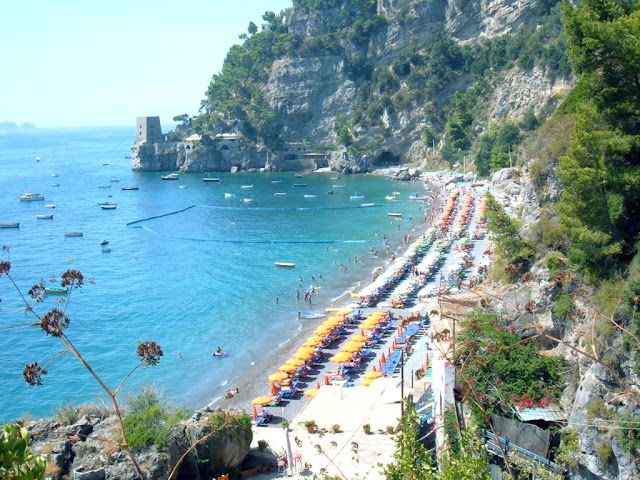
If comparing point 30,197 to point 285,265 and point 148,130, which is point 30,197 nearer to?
point 148,130

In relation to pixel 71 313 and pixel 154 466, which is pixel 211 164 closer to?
pixel 71 313

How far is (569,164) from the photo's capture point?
1638 centimetres

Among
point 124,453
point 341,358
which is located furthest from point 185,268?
point 124,453

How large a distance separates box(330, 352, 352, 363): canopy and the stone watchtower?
241 feet

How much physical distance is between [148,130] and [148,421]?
8053cm

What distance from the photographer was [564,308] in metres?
16.7

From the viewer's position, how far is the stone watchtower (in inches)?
3644

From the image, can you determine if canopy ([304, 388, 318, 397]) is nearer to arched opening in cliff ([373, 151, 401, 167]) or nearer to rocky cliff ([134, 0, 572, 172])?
rocky cliff ([134, 0, 572, 172])

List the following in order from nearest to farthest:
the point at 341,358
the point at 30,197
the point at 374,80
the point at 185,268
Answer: the point at 341,358 → the point at 185,268 → the point at 30,197 → the point at 374,80

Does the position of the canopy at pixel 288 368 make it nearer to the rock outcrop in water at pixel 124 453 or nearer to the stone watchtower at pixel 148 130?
the rock outcrop in water at pixel 124 453

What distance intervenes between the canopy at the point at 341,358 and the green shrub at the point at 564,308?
10162 mm

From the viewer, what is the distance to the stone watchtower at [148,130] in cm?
9256

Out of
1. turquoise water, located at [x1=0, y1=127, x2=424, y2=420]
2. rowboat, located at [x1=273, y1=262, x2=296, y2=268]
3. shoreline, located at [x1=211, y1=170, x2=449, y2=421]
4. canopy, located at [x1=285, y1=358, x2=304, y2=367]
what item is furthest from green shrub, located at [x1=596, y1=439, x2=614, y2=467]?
rowboat, located at [x1=273, y1=262, x2=296, y2=268]

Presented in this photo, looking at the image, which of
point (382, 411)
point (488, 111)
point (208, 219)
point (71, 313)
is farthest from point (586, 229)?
point (488, 111)
